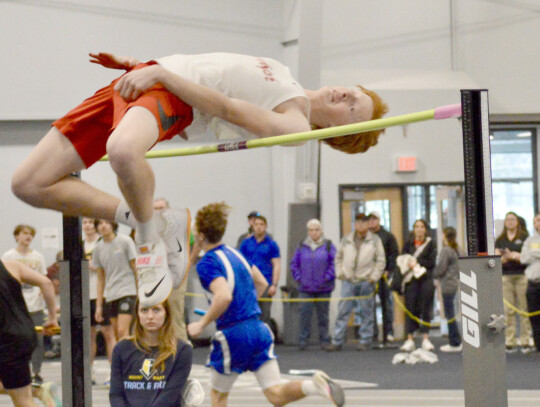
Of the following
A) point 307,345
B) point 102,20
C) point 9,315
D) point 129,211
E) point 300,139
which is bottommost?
point 307,345

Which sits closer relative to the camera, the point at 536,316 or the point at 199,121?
the point at 199,121

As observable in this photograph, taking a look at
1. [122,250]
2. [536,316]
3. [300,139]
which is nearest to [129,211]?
[300,139]

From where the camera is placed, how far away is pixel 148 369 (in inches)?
133

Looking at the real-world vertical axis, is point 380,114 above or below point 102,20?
below

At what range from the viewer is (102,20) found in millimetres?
10117

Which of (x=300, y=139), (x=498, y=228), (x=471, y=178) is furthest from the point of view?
(x=498, y=228)

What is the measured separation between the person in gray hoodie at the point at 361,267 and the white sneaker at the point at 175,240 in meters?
5.89

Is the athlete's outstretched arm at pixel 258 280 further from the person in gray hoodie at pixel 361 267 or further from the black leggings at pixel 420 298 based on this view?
the person in gray hoodie at pixel 361 267

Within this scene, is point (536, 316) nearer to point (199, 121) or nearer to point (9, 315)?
point (9, 315)

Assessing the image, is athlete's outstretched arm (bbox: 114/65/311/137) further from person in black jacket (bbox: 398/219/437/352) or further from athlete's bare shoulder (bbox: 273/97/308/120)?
person in black jacket (bbox: 398/219/437/352)

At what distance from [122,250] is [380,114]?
3.78 meters

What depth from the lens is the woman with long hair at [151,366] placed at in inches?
132

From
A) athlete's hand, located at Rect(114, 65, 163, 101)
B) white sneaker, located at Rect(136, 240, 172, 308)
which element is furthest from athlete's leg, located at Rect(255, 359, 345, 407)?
athlete's hand, located at Rect(114, 65, 163, 101)

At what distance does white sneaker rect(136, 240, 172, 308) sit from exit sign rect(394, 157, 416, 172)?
7793 mm
